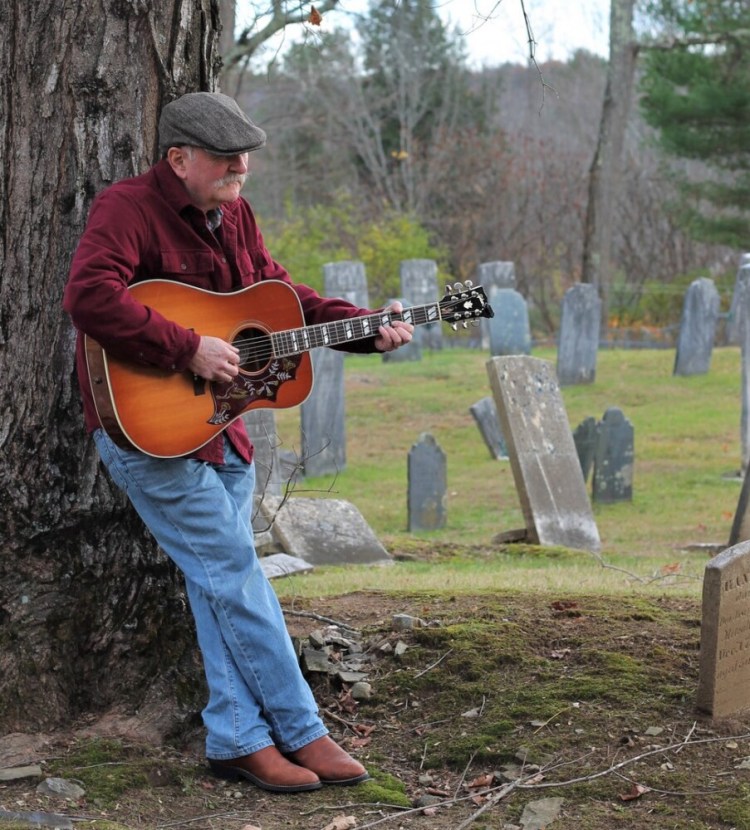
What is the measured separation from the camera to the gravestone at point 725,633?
3906mm

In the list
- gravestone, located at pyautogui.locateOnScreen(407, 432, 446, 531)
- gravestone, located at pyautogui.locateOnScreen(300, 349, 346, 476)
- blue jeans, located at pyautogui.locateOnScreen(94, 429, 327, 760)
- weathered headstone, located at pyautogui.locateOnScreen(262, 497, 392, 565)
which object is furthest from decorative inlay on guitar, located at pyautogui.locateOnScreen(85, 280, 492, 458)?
gravestone, located at pyautogui.locateOnScreen(300, 349, 346, 476)

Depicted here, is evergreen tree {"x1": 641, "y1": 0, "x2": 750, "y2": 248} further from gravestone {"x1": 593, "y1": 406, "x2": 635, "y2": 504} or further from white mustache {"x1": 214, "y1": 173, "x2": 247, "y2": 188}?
white mustache {"x1": 214, "y1": 173, "x2": 247, "y2": 188}

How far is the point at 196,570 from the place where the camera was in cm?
370

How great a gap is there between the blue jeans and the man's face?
760 mm

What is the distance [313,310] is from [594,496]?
7.86 metres

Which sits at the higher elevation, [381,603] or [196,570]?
[196,570]

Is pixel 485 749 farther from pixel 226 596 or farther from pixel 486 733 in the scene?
pixel 226 596

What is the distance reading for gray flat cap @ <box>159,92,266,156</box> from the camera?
3615 mm

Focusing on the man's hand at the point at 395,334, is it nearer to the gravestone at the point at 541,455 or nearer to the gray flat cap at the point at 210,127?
the gray flat cap at the point at 210,127

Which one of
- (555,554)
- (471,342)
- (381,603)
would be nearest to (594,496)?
(555,554)

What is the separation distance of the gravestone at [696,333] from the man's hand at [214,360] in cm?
1537

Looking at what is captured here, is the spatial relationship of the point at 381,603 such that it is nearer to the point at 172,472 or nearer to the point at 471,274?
the point at 172,472

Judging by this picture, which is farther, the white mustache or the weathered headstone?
the weathered headstone

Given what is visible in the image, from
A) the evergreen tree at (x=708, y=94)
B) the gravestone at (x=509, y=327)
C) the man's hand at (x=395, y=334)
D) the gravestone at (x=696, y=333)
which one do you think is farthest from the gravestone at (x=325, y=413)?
the evergreen tree at (x=708, y=94)
